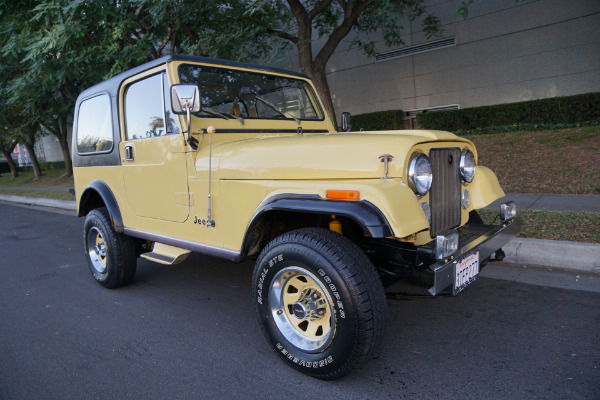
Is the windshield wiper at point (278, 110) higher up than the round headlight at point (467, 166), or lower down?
higher up

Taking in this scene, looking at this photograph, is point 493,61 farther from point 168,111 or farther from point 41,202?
point 41,202

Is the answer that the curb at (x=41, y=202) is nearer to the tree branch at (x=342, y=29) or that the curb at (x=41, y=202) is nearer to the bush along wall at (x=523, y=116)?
the tree branch at (x=342, y=29)

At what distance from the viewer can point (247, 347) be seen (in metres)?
2.91

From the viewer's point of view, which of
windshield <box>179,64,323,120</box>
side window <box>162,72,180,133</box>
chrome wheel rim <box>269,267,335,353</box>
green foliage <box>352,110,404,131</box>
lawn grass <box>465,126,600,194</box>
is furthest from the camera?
green foliage <box>352,110,404,131</box>

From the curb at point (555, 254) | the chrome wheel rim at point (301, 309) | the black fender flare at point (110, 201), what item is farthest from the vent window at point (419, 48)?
the chrome wheel rim at point (301, 309)

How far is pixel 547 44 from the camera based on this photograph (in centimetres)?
1151

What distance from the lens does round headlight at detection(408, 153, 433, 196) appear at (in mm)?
2348

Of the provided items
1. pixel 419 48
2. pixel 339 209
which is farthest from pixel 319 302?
pixel 419 48

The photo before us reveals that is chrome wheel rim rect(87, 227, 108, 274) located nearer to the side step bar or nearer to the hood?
the side step bar

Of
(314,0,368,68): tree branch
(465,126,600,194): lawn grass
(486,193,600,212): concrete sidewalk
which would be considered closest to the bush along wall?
(465,126,600,194): lawn grass

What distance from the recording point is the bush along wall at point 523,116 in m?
9.89

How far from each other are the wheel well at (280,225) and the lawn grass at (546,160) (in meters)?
5.65

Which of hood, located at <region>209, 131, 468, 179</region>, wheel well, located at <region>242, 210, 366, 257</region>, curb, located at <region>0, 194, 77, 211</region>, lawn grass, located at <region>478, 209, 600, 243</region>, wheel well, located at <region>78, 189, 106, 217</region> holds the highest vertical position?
hood, located at <region>209, 131, 468, 179</region>

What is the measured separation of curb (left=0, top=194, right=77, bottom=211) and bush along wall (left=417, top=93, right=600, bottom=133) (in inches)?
419
